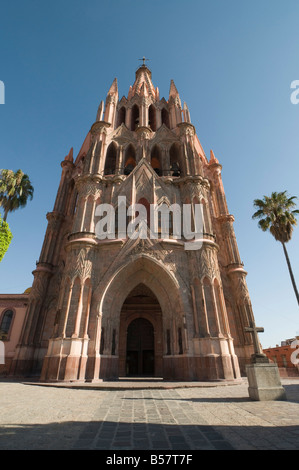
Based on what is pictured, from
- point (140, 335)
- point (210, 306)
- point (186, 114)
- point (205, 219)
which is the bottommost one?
point (140, 335)

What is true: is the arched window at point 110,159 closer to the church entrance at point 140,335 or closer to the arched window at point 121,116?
the arched window at point 121,116

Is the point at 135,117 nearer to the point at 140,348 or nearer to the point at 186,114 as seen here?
the point at 186,114

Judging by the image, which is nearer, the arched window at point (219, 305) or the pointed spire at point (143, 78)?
the arched window at point (219, 305)

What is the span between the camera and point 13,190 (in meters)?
21.1

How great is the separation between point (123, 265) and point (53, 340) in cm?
621

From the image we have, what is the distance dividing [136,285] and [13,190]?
13970mm

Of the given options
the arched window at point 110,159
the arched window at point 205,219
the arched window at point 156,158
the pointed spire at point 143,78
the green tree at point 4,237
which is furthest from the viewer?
the pointed spire at point 143,78

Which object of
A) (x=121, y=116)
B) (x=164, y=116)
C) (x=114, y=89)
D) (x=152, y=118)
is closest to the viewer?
(x=114, y=89)

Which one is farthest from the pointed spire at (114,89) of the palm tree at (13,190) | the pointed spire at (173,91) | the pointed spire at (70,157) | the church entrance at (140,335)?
the church entrance at (140,335)

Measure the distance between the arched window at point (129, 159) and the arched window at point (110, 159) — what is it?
4.38ft

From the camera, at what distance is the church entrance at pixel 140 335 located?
66.7 feet

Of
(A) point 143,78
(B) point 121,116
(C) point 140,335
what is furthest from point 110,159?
(A) point 143,78
